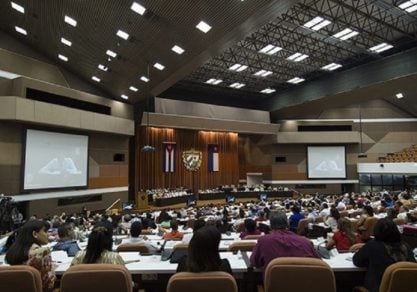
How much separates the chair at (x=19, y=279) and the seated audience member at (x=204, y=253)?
1.30m

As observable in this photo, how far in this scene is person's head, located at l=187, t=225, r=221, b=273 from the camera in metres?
2.54

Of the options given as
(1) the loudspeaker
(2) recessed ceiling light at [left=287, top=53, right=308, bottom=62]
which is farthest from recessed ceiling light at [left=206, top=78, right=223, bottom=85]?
(1) the loudspeaker

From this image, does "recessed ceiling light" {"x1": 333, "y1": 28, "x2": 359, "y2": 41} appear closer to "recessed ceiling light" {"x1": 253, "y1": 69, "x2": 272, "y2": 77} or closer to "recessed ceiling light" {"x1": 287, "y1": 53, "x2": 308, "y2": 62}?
"recessed ceiling light" {"x1": 287, "y1": 53, "x2": 308, "y2": 62}

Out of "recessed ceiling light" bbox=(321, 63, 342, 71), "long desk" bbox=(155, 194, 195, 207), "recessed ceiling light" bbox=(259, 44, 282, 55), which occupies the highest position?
"recessed ceiling light" bbox=(259, 44, 282, 55)

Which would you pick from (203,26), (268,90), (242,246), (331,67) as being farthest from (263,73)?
(242,246)

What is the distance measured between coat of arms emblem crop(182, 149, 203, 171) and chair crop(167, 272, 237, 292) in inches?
818

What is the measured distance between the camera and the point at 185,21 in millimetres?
9250

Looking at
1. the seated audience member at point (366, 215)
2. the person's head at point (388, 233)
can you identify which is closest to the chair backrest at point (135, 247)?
the person's head at point (388, 233)

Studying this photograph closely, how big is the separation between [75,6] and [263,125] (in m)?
17.7

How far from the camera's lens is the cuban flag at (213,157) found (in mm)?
24328

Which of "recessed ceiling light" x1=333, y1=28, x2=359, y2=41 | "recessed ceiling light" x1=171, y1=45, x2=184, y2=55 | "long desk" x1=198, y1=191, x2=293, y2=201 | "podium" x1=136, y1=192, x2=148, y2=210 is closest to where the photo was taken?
"recessed ceiling light" x1=171, y1=45, x2=184, y2=55

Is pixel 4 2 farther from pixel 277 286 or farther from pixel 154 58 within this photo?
pixel 277 286

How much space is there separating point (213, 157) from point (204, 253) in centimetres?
2189

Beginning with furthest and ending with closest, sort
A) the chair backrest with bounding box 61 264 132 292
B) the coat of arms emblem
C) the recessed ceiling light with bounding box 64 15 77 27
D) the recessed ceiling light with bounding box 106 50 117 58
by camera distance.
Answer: the coat of arms emblem → the recessed ceiling light with bounding box 106 50 117 58 → the recessed ceiling light with bounding box 64 15 77 27 → the chair backrest with bounding box 61 264 132 292
